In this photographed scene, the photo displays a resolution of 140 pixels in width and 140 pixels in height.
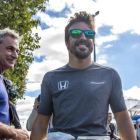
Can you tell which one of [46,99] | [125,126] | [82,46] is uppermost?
[82,46]

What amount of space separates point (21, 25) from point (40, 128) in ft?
32.2

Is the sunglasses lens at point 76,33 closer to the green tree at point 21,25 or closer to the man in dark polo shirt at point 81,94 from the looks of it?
the man in dark polo shirt at point 81,94

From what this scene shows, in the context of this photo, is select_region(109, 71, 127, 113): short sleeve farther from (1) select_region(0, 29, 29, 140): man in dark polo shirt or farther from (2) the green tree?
(2) the green tree

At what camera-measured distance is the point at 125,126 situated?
257 cm

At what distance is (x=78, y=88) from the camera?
2559 millimetres

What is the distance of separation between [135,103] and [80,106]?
11.9 m

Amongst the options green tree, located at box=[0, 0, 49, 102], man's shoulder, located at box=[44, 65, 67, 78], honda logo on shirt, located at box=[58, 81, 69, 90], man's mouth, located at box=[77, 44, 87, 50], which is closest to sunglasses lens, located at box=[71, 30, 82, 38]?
man's mouth, located at box=[77, 44, 87, 50]

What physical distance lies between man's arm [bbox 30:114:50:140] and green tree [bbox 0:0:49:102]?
29.0 feet

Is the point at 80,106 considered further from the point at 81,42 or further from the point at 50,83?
the point at 81,42

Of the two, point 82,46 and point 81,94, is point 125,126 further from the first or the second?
point 82,46

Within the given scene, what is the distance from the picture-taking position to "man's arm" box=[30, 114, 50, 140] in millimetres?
2746

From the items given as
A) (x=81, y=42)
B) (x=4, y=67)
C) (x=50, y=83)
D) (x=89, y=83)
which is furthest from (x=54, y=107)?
(x=4, y=67)

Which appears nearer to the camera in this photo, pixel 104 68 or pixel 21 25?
pixel 104 68

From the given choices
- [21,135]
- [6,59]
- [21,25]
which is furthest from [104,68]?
[21,25]
